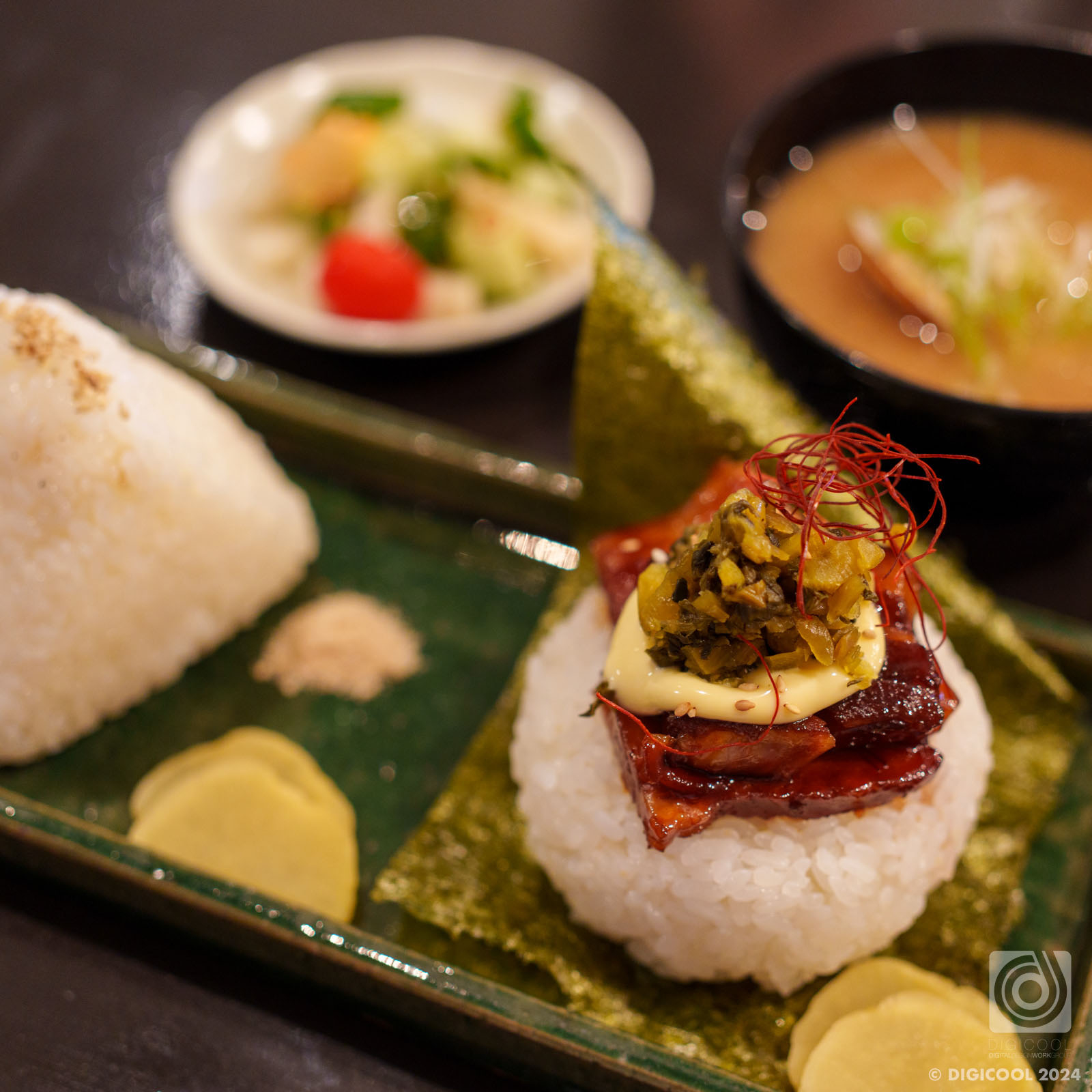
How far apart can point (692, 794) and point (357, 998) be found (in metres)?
0.75

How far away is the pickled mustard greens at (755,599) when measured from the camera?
1.71 metres

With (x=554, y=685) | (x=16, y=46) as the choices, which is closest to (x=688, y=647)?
(x=554, y=685)

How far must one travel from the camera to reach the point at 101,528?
7.82 feet

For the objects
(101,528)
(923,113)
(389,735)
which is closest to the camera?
(101,528)

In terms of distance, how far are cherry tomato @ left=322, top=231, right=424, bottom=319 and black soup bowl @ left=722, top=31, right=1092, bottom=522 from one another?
1.11 meters

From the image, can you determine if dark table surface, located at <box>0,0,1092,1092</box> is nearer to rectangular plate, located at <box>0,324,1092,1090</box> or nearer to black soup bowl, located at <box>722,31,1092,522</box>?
rectangular plate, located at <box>0,324,1092,1090</box>

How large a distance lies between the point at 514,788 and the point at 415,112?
9.23 feet

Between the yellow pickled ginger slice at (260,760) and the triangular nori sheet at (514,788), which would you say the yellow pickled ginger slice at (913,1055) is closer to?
the triangular nori sheet at (514,788)

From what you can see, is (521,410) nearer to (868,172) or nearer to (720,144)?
(868,172)

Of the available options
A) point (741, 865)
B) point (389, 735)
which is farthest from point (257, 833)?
point (741, 865)

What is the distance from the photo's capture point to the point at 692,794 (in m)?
1.86

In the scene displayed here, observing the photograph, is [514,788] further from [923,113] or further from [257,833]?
[923,113]

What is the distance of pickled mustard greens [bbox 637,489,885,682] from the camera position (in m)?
1.71

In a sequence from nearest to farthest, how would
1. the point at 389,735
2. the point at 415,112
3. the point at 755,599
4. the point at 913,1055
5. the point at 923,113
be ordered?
1. the point at 755,599
2. the point at 913,1055
3. the point at 389,735
4. the point at 923,113
5. the point at 415,112
